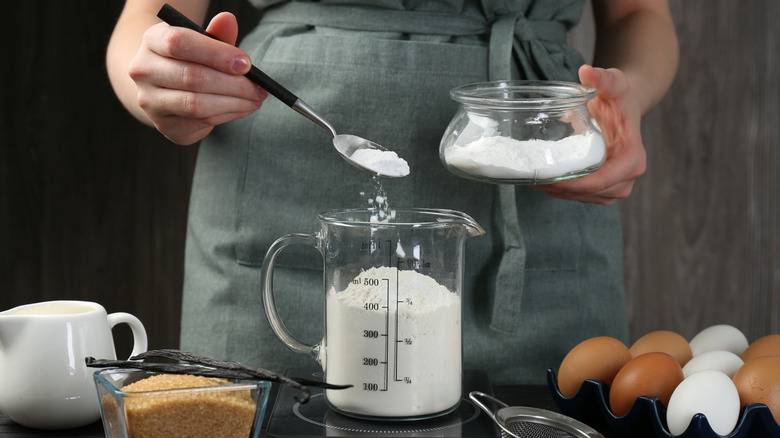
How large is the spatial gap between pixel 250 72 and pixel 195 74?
0.19 ft

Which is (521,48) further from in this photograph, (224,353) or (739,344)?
(224,353)

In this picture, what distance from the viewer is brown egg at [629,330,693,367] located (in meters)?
0.82

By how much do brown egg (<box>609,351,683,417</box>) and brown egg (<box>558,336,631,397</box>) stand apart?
0.04 m

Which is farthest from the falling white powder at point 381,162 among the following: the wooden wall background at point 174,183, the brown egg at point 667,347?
the wooden wall background at point 174,183

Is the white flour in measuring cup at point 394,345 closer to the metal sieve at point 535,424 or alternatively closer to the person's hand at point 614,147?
the metal sieve at point 535,424

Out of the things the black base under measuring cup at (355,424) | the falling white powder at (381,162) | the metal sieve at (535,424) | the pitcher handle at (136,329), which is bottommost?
the black base under measuring cup at (355,424)

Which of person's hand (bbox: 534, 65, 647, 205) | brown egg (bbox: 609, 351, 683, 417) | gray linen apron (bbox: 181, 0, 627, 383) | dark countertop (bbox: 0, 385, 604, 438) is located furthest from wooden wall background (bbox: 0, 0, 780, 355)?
brown egg (bbox: 609, 351, 683, 417)

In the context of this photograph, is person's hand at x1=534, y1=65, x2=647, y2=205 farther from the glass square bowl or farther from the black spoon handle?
the glass square bowl

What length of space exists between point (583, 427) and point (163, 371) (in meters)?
0.37

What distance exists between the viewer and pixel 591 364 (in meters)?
0.77

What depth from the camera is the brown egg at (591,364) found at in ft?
2.51

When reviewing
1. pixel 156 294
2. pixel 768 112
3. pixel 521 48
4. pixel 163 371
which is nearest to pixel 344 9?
pixel 521 48

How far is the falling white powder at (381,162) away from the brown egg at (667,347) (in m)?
0.31

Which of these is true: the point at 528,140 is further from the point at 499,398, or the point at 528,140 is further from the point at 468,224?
the point at 499,398
